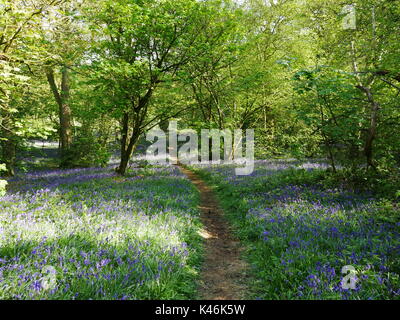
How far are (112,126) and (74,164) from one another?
14.3 ft

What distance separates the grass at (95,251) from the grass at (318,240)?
1464 mm

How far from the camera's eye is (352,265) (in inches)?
154

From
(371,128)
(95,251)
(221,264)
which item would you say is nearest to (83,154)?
(95,251)

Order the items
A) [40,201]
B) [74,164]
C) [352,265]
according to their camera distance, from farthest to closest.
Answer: [74,164] → [40,201] → [352,265]

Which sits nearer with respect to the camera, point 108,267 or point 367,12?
point 108,267

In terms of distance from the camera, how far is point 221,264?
536cm

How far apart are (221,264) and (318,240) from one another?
2.12 metres

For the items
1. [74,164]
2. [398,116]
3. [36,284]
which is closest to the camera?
[36,284]

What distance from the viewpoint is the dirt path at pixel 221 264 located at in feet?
14.2

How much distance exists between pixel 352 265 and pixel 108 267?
13.0 ft

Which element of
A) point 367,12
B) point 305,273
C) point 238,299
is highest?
point 367,12
